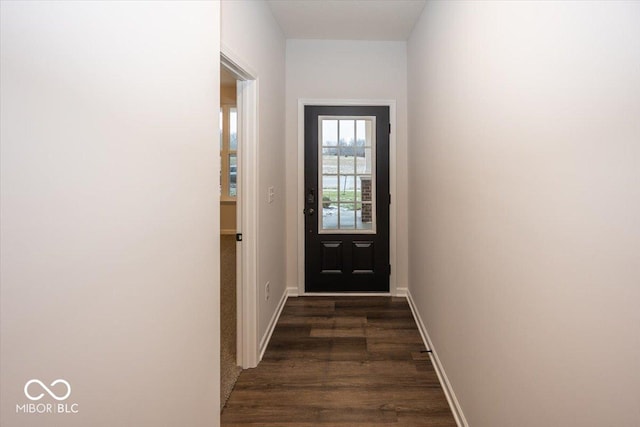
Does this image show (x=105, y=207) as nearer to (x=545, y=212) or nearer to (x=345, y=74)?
(x=545, y=212)

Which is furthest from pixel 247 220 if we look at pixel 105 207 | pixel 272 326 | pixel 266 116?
pixel 105 207

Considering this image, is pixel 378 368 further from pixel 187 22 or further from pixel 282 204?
pixel 187 22

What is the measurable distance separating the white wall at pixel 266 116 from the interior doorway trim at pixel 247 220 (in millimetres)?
106

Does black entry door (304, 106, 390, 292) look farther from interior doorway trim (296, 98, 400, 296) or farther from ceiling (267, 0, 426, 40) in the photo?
ceiling (267, 0, 426, 40)

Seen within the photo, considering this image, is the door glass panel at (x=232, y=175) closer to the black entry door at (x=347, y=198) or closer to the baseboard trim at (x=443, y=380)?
the black entry door at (x=347, y=198)

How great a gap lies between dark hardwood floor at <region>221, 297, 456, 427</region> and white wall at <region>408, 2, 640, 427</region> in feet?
1.03

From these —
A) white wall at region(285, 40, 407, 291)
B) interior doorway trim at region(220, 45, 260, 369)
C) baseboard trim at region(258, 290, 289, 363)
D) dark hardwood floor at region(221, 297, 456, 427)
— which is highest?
white wall at region(285, 40, 407, 291)

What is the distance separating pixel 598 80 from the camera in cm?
87

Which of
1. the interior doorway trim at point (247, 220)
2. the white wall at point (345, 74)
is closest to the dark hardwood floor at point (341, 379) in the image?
the interior doorway trim at point (247, 220)

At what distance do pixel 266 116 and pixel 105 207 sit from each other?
213 centimetres

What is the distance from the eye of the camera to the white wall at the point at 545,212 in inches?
31.9

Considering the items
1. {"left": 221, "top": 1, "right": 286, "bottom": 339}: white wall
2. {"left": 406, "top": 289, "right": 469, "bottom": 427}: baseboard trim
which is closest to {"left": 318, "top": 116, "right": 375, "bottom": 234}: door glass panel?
{"left": 221, "top": 1, "right": 286, "bottom": 339}: white wall

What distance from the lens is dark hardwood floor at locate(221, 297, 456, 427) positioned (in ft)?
6.63

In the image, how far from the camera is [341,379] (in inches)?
93.7
